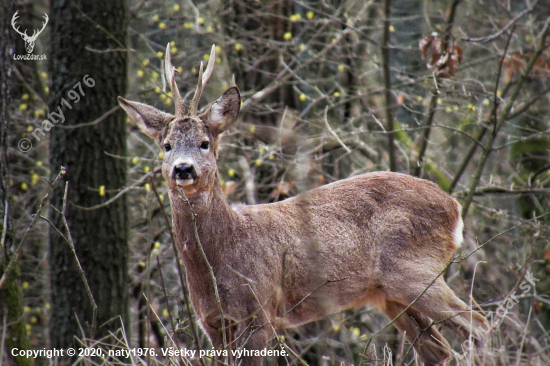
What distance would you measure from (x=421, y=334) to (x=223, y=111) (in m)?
2.69

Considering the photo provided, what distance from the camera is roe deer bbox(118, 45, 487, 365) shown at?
5.14 meters

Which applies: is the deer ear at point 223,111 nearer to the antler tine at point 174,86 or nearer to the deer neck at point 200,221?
the antler tine at point 174,86

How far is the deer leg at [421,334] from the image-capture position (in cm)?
573

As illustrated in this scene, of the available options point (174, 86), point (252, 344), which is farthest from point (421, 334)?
point (174, 86)

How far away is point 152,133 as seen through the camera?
5.74 meters

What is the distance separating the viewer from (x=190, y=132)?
538 centimetres

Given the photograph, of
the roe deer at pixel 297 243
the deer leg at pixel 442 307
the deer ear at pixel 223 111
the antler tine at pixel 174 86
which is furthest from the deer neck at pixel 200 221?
the deer leg at pixel 442 307

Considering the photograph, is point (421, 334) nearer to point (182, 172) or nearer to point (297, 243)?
point (297, 243)

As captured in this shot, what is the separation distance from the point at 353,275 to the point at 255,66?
13.9ft

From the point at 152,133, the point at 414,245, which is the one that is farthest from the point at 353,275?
the point at 152,133

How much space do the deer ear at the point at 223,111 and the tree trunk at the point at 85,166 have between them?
1.82 metres

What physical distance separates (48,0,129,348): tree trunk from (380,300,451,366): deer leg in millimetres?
3006

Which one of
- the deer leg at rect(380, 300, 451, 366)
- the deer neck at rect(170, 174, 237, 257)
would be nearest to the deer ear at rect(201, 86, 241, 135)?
the deer neck at rect(170, 174, 237, 257)

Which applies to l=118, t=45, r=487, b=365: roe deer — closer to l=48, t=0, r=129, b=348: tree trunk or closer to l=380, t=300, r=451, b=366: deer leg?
l=380, t=300, r=451, b=366: deer leg
